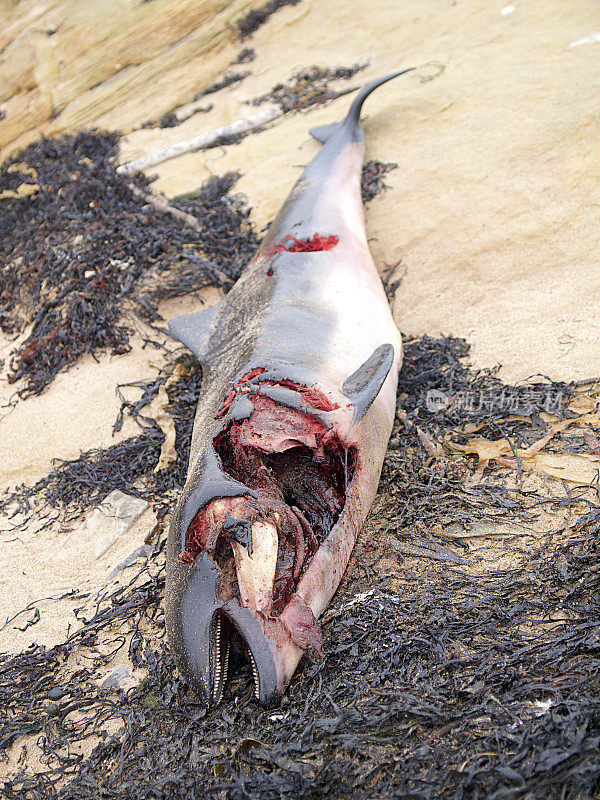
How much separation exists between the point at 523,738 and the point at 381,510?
1.46m

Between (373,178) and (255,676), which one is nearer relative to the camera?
(255,676)

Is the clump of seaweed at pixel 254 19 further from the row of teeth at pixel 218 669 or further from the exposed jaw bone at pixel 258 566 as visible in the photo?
the row of teeth at pixel 218 669

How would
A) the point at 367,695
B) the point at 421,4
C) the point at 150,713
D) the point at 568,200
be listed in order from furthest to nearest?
the point at 421,4 → the point at 568,200 → the point at 150,713 → the point at 367,695

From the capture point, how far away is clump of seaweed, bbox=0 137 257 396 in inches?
209

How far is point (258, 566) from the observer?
2607 mm

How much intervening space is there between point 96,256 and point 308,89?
4.25 metres

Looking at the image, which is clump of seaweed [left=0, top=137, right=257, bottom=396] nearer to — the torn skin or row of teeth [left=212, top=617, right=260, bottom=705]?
the torn skin

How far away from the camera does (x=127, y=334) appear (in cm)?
527

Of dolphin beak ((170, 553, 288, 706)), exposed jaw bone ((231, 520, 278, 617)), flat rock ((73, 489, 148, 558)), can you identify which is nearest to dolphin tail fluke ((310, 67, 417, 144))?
flat rock ((73, 489, 148, 558))

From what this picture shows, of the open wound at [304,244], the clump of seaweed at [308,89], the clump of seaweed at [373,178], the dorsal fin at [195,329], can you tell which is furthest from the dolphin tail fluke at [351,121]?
the dorsal fin at [195,329]

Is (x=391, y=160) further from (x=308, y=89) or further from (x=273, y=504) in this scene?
(x=273, y=504)

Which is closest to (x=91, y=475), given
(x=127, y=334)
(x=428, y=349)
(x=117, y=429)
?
(x=117, y=429)

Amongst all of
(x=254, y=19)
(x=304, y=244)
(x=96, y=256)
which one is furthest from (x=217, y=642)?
(x=254, y=19)

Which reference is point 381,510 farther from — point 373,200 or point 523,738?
point 373,200
